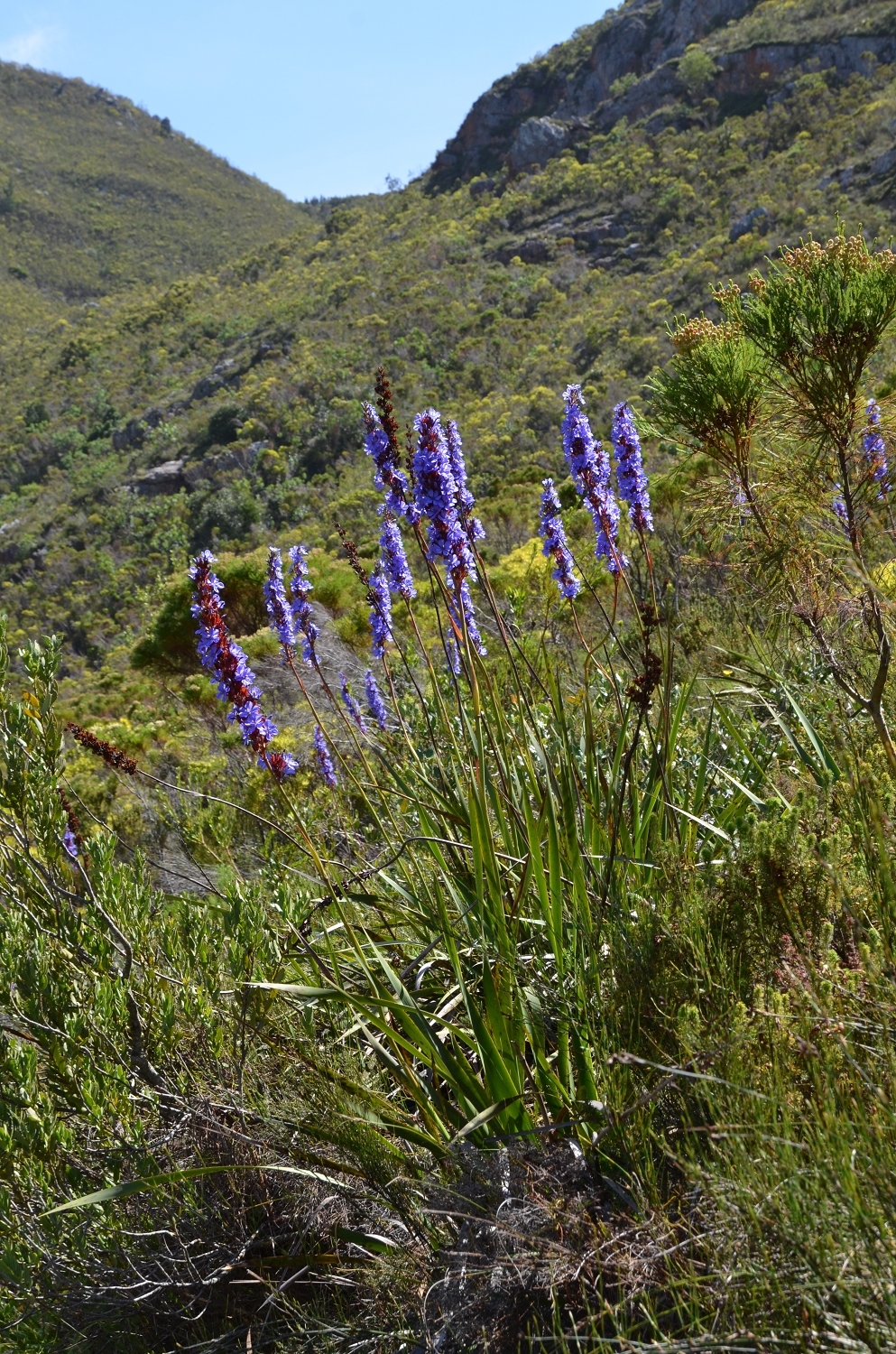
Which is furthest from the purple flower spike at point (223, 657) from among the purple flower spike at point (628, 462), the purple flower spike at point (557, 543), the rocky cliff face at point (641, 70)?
the rocky cliff face at point (641, 70)

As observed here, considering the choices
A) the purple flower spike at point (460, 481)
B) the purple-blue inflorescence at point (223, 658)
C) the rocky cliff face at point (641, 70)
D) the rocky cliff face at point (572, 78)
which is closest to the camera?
the purple flower spike at point (460, 481)

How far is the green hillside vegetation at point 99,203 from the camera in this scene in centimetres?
7650

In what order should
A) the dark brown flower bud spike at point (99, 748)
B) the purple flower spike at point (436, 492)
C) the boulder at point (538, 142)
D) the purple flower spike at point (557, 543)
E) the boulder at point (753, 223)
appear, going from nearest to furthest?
the dark brown flower bud spike at point (99, 748) < the purple flower spike at point (436, 492) < the purple flower spike at point (557, 543) < the boulder at point (753, 223) < the boulder at point (538, 142)

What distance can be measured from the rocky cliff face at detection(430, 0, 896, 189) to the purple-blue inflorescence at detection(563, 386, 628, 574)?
51.3 metres

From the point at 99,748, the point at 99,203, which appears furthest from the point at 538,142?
the point at 99,748

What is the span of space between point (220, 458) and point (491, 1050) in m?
44.9

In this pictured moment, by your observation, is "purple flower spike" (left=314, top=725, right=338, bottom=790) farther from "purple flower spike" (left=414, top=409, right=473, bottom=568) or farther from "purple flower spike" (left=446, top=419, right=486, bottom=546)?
"purple flower spike" (left=414, top=409, right=473, bottom=568)

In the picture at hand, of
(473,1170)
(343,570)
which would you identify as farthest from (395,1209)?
(343,570)

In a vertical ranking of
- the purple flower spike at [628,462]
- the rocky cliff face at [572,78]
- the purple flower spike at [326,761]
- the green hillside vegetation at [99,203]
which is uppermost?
the green hillside vegetation at [99,203]

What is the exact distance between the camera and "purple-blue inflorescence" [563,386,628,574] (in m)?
3.30

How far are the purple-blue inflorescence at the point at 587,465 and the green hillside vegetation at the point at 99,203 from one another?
81.4m

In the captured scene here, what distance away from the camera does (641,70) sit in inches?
2338

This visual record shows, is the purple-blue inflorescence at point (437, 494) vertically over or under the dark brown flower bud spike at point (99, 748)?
over

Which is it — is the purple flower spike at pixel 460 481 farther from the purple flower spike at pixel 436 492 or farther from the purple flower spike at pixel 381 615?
the purple flower spike at pixel 381 615
